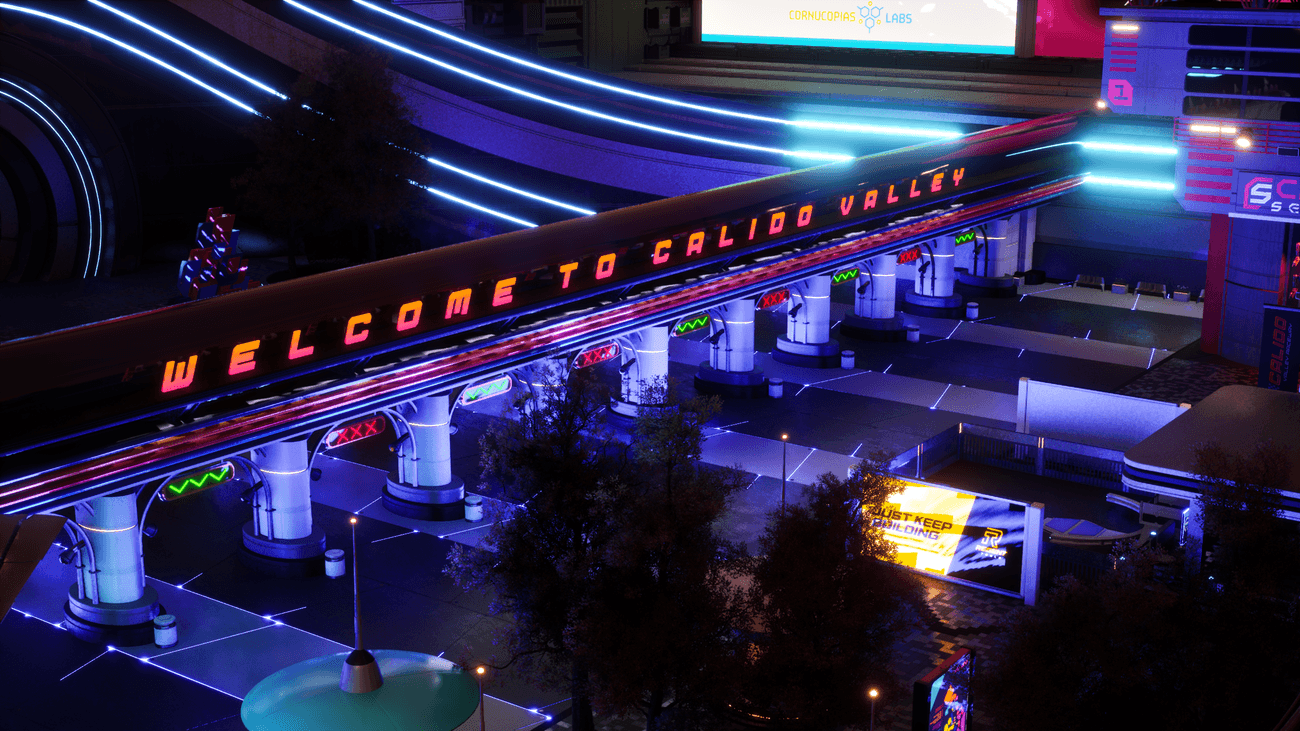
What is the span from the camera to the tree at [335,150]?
138 feet

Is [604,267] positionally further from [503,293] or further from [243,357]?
[243,357]

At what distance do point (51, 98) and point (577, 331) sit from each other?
75.4ft

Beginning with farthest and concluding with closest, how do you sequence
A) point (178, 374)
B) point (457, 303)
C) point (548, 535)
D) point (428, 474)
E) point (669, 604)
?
point (428, 474) < point (457, 303) < point (178, 374) < point (548, 535) < point (669, 604)

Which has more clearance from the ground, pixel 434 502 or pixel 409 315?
pixel 409 315

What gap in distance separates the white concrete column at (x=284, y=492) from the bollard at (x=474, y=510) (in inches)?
138

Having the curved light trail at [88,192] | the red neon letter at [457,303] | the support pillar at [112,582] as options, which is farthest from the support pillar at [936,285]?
the support pillar at [112,582]

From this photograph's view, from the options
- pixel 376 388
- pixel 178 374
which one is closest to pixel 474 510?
pixel 376 388

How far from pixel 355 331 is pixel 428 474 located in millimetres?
5804

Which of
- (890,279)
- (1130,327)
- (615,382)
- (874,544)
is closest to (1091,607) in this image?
(874,544)

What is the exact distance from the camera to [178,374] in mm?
20422

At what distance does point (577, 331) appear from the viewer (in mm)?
28203

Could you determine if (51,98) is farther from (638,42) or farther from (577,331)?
(638,42)

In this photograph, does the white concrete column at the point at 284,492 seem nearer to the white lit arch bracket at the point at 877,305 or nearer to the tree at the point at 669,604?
the tree at the point at 669,604

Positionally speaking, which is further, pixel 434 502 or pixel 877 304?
pixel 877 304
